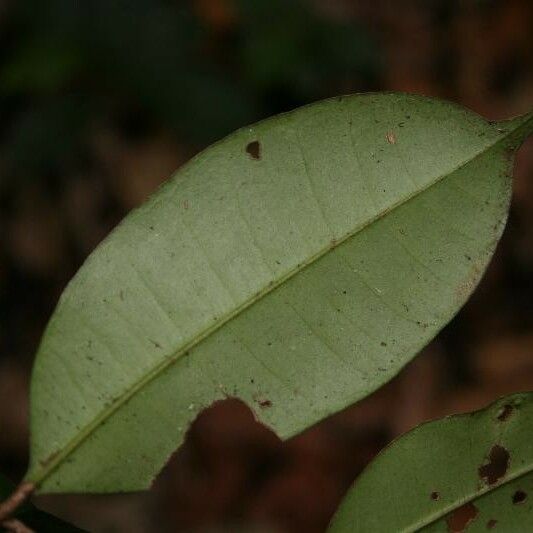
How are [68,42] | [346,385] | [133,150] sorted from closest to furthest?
1. [346,385]
2. [68,42]
3. [133,150]

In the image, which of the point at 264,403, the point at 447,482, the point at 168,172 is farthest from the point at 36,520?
the point at 168,172

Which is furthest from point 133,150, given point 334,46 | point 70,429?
point 70,429

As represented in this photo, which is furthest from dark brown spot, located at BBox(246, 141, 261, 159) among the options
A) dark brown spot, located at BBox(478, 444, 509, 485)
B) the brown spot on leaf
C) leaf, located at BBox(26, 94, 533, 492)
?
dark brown spot, located at BBox(478, 444, 509, 485)

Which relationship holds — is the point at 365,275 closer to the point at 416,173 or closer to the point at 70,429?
the point at 416,173

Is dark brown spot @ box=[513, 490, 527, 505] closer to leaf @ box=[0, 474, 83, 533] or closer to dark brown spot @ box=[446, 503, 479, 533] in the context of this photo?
dark brown spot @ box=[446, 503, 479, 533]

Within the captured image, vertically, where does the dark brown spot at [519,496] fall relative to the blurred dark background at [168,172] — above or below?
below

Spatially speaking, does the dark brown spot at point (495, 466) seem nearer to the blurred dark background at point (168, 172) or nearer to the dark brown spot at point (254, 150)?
the dark brown spot at point (254, 150)

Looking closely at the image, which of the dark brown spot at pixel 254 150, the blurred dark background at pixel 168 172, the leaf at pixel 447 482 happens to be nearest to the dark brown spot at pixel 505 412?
the leaf at pixel 447 482
